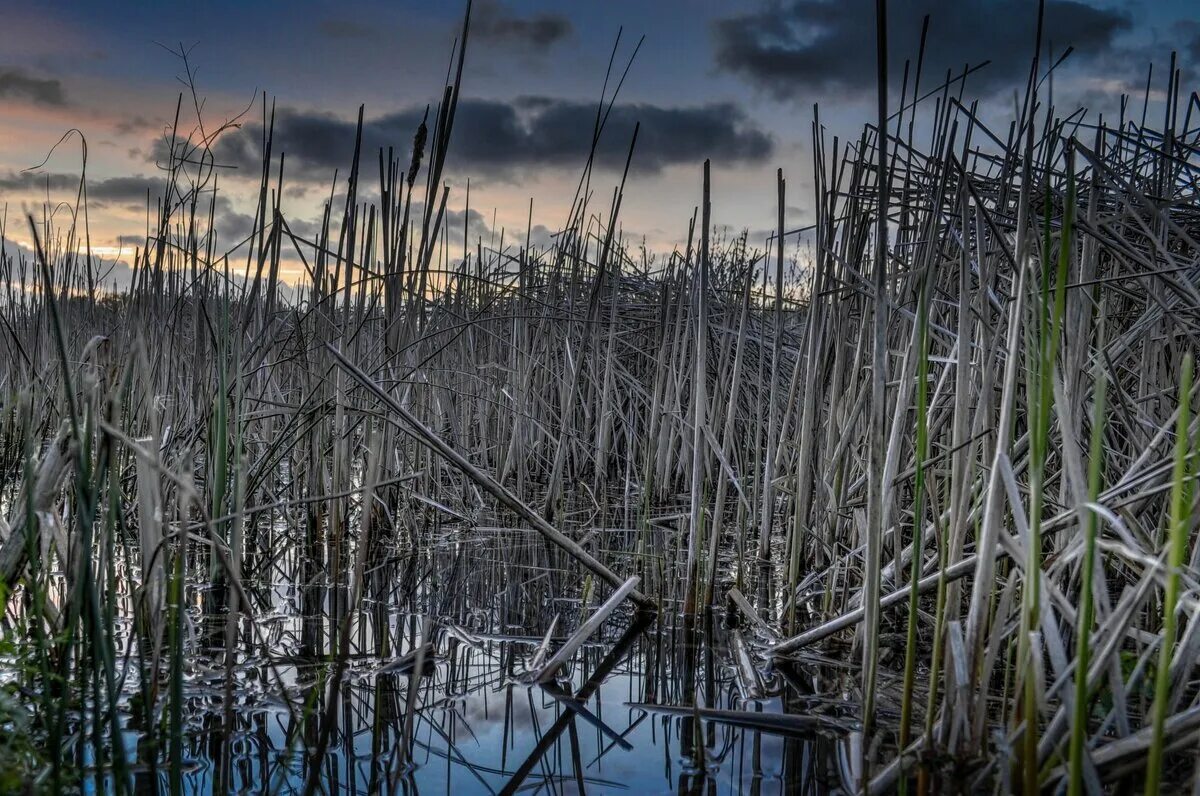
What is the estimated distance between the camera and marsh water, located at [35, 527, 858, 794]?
142 cm

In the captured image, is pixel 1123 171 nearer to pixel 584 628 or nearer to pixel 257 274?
pixel 584 628

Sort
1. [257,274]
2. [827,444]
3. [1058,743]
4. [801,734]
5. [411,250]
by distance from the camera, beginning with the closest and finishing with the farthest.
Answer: [1058,743]
[801,734]
[257,274]
[827,444]
[411,250]

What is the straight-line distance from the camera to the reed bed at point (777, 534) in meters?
1.17

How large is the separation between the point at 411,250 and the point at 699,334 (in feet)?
4.31

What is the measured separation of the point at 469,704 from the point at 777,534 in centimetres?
219

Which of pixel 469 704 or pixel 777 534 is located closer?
pixel 469 704

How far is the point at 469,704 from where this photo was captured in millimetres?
1742

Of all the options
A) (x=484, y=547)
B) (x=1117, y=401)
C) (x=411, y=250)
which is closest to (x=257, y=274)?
(x=411, y=250)

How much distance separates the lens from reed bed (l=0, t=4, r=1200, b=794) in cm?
117

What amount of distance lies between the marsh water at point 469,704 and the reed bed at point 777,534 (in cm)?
1

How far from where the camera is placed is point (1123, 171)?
2492mm

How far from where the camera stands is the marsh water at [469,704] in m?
1.42

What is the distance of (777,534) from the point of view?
144 inches

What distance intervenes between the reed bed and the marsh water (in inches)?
0.5
